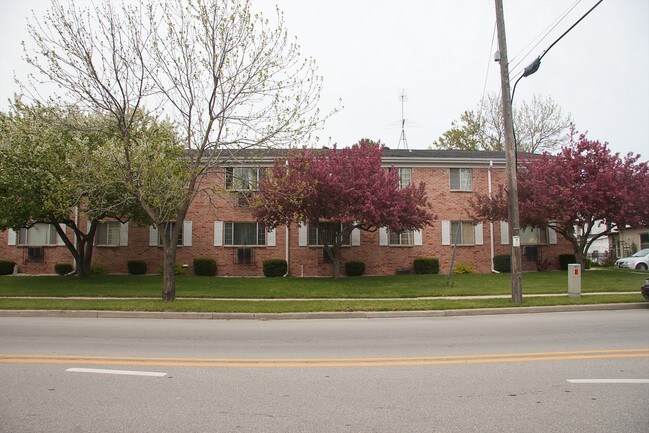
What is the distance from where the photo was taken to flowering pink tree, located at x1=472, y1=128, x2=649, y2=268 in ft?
65.5


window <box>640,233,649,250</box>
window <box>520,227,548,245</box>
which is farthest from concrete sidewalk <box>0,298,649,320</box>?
window <box>640,233,649,250</box>

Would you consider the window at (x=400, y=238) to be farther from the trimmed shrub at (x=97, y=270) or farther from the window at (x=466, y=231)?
the trimmed shrub at (x=97, y=270)

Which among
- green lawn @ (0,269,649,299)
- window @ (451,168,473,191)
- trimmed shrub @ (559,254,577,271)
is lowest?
green lawn @ (0,269,649,299)

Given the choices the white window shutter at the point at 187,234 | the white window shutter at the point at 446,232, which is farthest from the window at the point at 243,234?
the white window shutter at the point at 446,232

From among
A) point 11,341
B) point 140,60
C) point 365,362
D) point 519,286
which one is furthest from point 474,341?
point 140,60

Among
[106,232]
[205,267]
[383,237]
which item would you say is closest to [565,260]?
[383,237]

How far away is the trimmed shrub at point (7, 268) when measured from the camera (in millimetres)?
24031

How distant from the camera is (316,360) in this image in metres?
6.98

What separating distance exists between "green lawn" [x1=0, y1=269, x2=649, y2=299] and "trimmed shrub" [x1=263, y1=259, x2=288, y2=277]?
82.2 inches

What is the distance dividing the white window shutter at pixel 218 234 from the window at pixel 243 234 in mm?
214

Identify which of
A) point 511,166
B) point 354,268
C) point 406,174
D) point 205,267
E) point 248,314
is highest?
point 406,174

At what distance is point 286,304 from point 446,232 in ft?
44.5

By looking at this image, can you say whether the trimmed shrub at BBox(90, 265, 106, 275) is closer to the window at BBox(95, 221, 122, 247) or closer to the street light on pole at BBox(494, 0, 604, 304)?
the window at BBox(95, 221, 122, 247)

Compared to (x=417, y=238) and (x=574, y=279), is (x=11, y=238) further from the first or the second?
(x=574, y=279)
